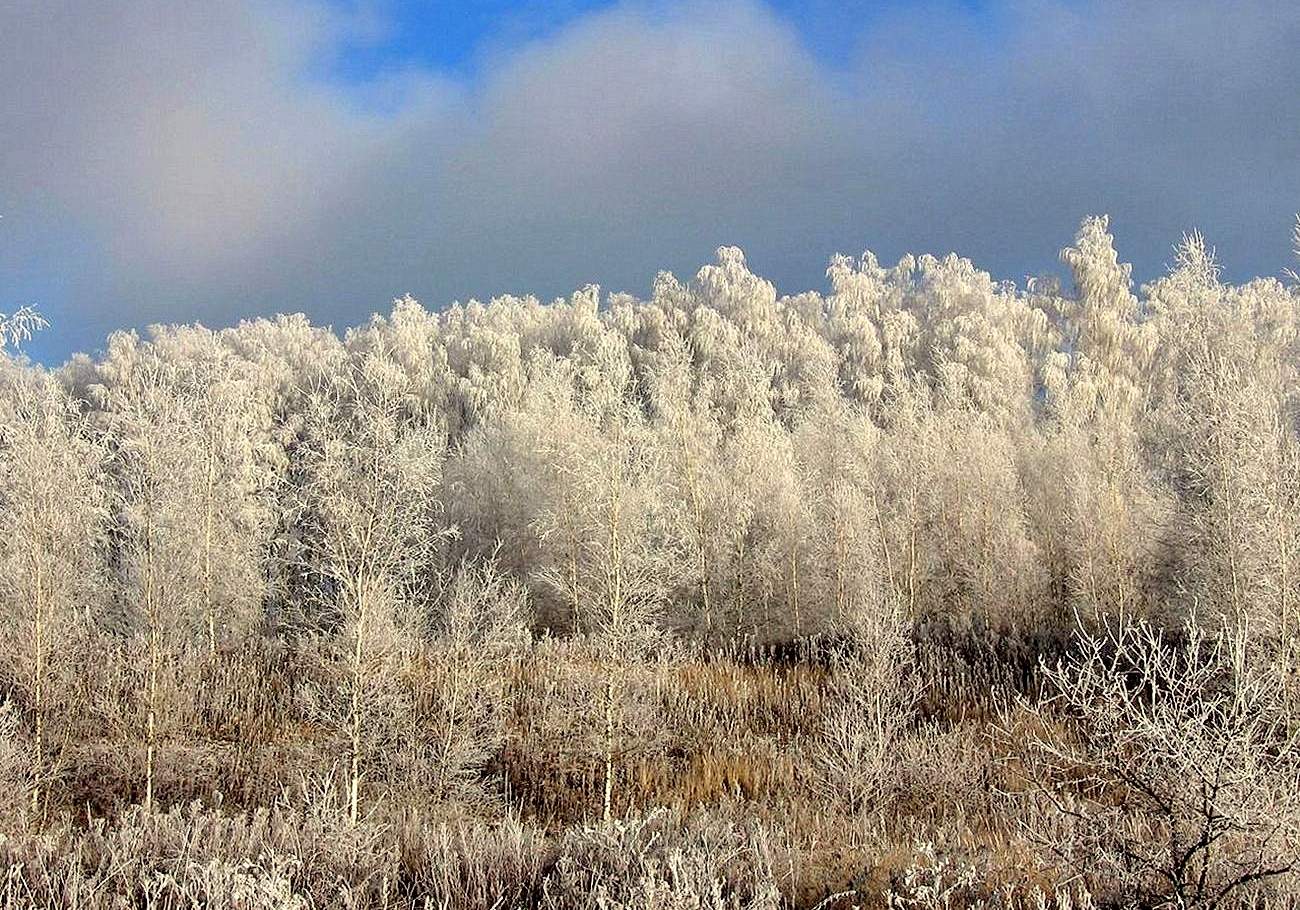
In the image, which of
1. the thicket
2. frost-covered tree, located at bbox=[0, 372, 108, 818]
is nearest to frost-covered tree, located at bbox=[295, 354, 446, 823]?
the thicket

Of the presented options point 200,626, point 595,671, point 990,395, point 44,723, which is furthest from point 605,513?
point 990,395

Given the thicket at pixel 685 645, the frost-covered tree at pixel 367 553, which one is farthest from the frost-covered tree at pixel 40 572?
the frost-covered tree at pixel 367 553

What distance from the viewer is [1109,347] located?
36219 millimetres

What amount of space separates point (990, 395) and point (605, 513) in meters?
28.4

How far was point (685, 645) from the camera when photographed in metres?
22.9

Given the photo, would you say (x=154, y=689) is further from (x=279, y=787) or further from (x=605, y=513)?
(x=605, y=513)

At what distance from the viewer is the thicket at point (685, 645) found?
17.4 ft

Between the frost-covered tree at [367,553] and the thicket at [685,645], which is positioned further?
the frost-covered tree at [367,553]

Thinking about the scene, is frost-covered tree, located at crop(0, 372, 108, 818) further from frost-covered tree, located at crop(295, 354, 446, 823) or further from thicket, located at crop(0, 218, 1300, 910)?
frost-covered tree, located at crop(295, 354, 446, 823)

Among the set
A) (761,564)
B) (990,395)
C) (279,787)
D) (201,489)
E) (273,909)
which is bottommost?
(279,787)

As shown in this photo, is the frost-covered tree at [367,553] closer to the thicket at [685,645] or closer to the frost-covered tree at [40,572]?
the thicket at [685,645]

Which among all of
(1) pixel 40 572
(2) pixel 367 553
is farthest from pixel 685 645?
(1) pixel 40 572

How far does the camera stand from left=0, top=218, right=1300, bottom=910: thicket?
5289 millimetres

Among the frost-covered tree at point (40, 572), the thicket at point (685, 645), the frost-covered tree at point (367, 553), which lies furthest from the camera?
the frost-covered tree at point (40, 572)
